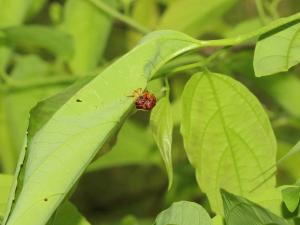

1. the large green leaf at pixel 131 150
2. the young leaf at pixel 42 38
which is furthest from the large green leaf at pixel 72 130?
the large green leaf at pixel 131 150

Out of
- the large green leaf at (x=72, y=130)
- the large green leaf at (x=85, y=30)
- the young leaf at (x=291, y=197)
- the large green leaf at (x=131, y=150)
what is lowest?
the large green leaf at (x=131, y=150)

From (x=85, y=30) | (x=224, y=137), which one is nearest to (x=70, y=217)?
(x=224, y=137)

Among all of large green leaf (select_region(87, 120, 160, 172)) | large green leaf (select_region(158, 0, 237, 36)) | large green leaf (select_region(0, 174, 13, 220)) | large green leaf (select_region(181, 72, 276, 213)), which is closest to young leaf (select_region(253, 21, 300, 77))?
large green leaf (select_region(181, 72, 276, 213))

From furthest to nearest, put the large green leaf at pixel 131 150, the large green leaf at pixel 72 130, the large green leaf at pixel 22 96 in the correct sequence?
the large green leaf at pixel 131 150 → the large green leaf at pixel 22 96 → the large green leaf at pixel 72 130

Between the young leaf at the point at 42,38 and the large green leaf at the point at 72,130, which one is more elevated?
the large green leaf at the point at 72,130

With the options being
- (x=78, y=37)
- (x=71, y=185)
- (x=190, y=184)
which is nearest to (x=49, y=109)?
(x=71, y=185)

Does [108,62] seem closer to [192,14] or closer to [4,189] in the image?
[192,14]

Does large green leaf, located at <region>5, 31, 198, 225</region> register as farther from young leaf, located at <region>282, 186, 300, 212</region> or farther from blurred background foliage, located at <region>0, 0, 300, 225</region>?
blurred background foliage, located at <region>0, 0, 300, 225</region>

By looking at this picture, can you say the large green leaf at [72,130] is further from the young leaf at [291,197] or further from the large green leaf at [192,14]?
the large green leaf at [192,14]
